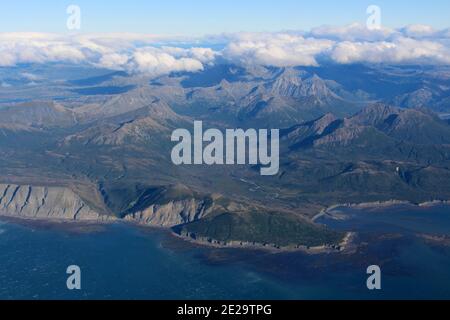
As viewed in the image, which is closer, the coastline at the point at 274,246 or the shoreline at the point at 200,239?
the coastline at the point at 274,246

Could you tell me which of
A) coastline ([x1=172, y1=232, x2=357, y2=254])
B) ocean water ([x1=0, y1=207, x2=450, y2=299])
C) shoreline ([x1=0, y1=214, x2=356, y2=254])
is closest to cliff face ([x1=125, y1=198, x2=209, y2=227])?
shoreline ([x1=0, y1=214, x2=356, y2=254])

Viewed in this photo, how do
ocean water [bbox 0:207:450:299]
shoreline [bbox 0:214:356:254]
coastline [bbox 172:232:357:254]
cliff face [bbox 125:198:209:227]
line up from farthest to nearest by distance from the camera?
cliff face [bbox 125:198:209:227] < shoreline [bbox 0:214:356:254] < coastline [bbox 172:232:357:254] < ocean water [bbox 0:207:450:299]

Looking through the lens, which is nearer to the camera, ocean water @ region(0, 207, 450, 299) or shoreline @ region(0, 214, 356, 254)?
ocean water @ region(0, 207, 450, 299)

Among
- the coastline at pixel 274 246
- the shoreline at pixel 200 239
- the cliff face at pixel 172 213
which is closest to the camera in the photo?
the coastline at pixel 274 246

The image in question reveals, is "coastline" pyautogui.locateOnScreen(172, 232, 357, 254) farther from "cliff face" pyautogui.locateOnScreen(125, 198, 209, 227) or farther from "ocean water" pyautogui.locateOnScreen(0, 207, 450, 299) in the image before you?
"cliff face" pyautogui.locateOnScreen(125, 198, 209, 227)

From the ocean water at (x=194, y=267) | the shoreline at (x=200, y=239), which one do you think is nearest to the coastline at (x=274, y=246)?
the shoreline at (x=200, y=239)

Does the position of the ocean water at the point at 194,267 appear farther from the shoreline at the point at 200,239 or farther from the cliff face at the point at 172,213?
the cliff face at the point at 172,213

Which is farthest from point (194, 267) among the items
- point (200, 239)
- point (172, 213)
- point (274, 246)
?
point (172, 213)
